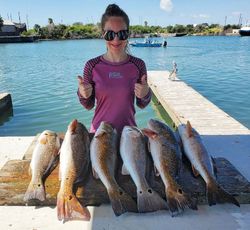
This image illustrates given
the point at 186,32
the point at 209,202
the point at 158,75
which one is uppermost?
the point at 209,202

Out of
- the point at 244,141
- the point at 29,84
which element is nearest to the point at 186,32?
the point at 29,84

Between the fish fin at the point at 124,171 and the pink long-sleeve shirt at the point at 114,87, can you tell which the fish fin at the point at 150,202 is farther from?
the pink long-sleeve shirt at the point at 114,87

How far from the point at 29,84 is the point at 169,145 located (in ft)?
61.7

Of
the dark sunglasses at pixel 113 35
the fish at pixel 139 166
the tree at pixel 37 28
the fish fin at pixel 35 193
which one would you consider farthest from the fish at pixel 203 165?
the tree at pixel 37 28

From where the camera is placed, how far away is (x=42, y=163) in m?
3.08

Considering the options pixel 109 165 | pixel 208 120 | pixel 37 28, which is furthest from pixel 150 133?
pixel 37 28

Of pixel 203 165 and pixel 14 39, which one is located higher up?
pixel 203 165

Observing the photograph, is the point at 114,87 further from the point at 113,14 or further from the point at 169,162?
the point at 169,162

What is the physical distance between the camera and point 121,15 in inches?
139

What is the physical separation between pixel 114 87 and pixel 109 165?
97 centimetres

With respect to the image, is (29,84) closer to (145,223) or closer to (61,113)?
(61,113)

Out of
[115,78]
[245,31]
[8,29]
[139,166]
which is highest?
[115,78]

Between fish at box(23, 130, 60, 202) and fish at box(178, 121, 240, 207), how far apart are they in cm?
124

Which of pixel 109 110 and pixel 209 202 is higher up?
pixel 109 110
